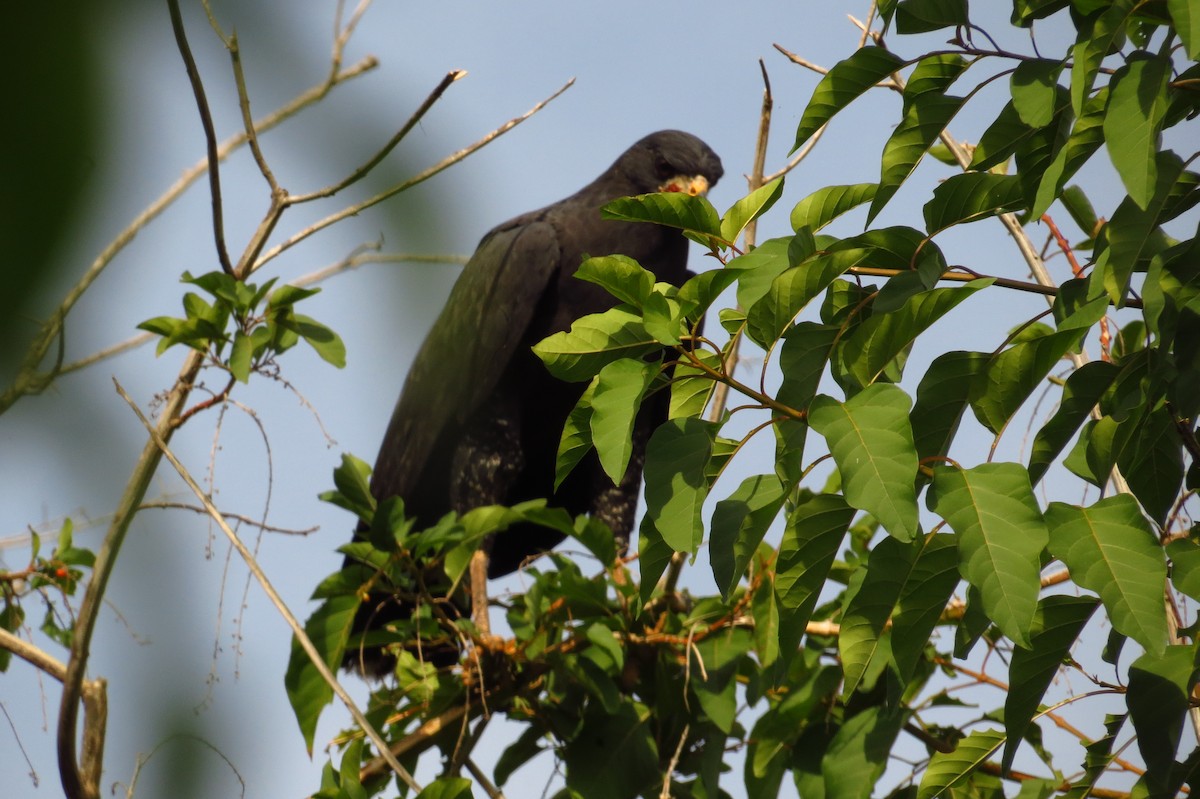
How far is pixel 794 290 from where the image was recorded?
127 cm

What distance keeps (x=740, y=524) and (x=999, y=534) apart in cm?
28

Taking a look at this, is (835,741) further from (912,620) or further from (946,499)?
(946,499)

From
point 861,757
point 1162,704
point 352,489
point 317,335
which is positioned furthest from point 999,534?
point 352,489

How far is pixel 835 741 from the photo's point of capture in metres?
1.86

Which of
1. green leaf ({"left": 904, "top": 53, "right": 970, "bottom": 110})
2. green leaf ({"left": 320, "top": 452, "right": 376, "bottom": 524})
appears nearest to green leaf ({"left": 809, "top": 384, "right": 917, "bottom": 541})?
green leaf ({"left": 904, "top": 53, "right": 970, "bottom": 110})

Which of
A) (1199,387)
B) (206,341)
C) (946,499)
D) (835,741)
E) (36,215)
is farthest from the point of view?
(206,341)

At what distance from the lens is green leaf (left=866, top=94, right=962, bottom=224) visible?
4.58ft

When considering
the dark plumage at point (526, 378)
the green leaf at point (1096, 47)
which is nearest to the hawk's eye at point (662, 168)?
the dark plumage at point (526, 378)

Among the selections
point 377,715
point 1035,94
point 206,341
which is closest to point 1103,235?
point 1035,94

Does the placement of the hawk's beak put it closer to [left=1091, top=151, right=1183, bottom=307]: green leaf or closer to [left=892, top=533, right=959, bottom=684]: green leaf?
[left=1091, top=151, right=1183, bottom=307]: green leaf

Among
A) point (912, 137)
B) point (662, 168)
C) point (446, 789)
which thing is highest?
Result: point (662, 168)

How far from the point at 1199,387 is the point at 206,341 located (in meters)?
1.77

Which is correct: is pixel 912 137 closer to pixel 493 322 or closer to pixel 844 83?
pixel 844 83

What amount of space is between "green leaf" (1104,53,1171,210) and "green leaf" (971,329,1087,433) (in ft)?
0.63
